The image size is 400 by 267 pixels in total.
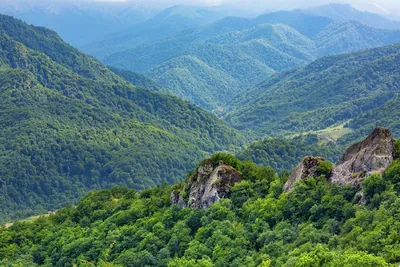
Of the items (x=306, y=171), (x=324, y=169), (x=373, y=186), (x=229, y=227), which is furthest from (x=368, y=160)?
(x=229, y=227)

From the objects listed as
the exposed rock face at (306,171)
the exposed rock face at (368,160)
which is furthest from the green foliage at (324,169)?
the exposed rock face at (368,160)

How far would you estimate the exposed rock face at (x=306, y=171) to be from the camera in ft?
242

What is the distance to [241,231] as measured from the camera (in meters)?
67.2

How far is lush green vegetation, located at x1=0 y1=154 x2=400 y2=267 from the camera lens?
51.6 m

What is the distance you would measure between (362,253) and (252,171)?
A: 41.4 meters

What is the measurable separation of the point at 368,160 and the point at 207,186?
2538 centimetres

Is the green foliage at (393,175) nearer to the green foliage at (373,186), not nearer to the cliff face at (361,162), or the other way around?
the green foliage at (373,186)

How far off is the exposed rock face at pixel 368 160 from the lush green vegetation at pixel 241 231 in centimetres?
232

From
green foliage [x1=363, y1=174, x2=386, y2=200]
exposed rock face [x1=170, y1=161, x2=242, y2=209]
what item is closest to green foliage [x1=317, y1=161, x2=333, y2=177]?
green foliage [x1=363, y1=174, x2=386, y2=200]

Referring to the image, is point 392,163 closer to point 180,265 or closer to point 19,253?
point 180,265

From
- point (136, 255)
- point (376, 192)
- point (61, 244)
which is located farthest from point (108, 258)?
point (376, 192)

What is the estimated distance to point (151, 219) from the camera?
269ft

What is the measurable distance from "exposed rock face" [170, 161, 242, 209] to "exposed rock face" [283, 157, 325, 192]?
9.88 m

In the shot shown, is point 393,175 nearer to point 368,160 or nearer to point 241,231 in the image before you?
point 368,160
